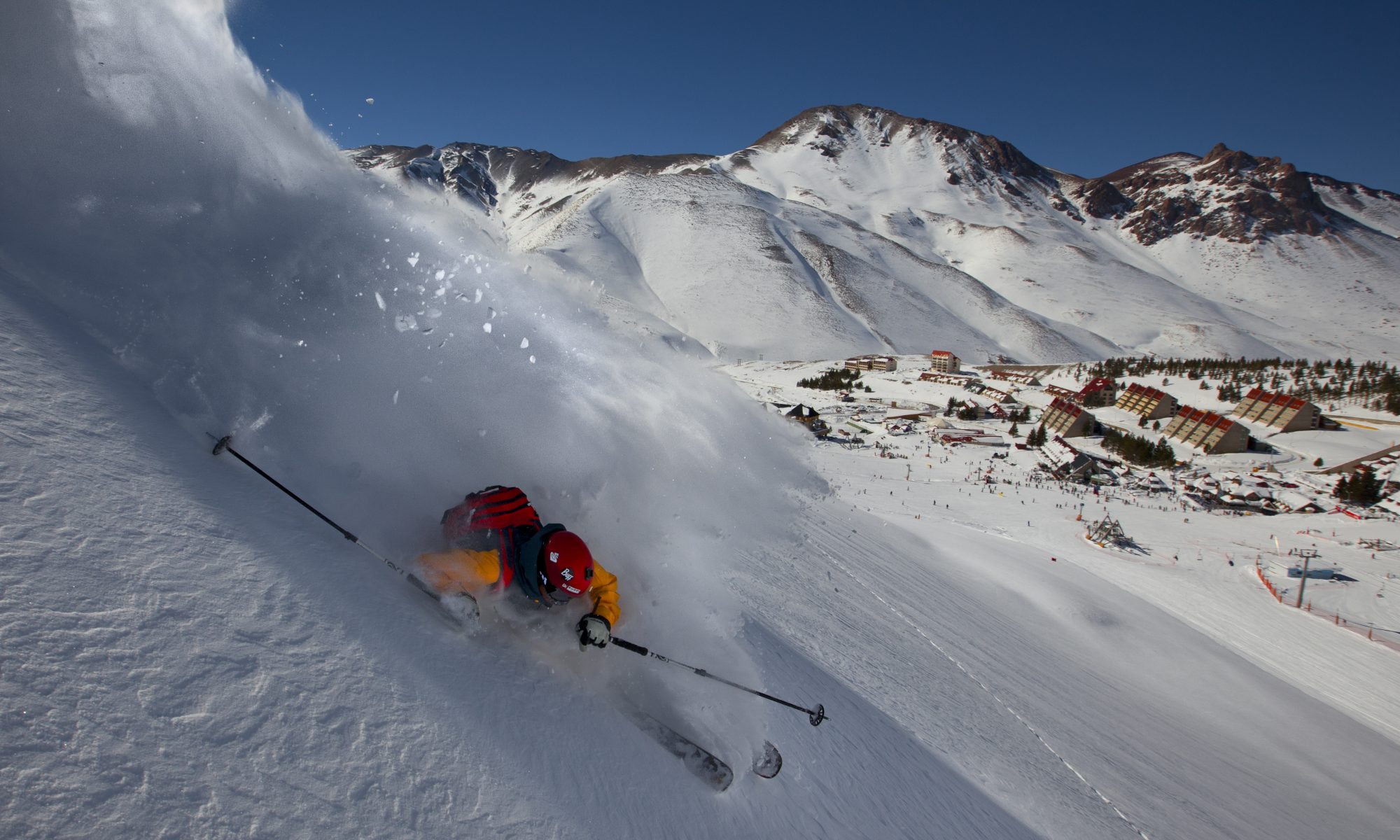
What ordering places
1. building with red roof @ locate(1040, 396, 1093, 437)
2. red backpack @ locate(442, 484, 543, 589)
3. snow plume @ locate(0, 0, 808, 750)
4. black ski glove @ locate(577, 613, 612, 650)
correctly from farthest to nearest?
building with red roof @ locate(1040, 396, 1093, 437), snow plume @ locate(0, 0, 808, 750), red backpack @ locate(442, 484, 543, 589), black ski glove @ locate(577, 613, 612, 650)

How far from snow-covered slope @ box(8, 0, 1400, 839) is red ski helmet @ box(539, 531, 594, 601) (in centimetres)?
39

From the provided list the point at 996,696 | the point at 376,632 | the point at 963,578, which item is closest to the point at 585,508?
the point at 376,632

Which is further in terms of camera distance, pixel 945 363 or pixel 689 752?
pixel 945 363

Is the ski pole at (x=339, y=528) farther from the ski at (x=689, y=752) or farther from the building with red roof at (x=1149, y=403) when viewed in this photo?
the building with red roof at (x=1149, y=403)

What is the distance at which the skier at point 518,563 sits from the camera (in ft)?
12.4

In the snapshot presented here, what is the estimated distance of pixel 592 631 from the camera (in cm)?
379

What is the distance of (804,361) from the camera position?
92000 millimetres

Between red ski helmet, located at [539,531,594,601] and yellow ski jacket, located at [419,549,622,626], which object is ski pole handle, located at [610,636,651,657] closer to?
red ski helmet, located at [539,531,594,601]

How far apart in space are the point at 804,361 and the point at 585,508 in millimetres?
88372

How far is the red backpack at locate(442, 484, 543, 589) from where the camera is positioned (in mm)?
4020

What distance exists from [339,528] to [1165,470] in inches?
1728

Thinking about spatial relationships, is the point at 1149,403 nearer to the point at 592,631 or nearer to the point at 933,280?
the point at 592,631

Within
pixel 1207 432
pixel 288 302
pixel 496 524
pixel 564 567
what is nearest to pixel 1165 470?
pixel 1207 432

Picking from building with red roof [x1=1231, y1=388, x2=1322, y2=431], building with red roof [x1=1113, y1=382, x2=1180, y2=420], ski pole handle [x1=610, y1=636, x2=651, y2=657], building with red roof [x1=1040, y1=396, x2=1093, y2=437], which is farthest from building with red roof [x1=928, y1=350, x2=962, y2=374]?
ski pole handle [x1=610, y1=636, x2=651, y2=657]
